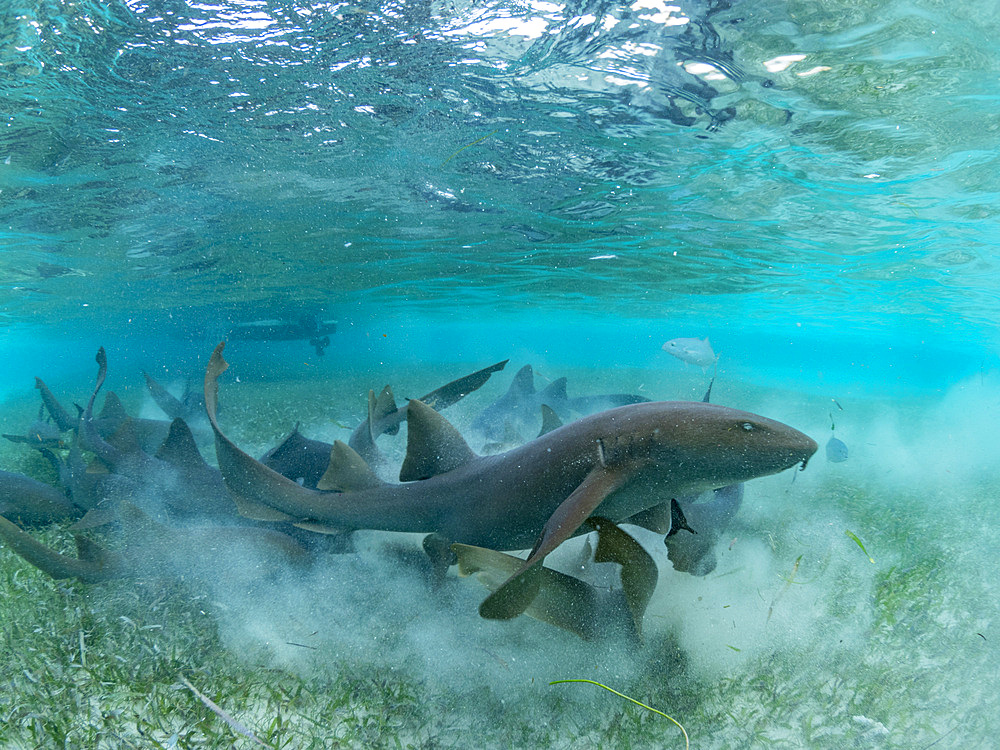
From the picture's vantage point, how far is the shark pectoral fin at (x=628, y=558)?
2936 millimetres

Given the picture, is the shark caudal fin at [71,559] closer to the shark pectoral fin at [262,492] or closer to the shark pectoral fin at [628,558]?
the shark pectoral fin at [262,492]

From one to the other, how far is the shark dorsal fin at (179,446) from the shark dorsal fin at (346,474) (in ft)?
6.23

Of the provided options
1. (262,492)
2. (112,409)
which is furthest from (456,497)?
(112,409)

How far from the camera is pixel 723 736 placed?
10.6 ft

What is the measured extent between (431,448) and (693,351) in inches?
387

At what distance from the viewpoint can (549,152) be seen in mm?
11289

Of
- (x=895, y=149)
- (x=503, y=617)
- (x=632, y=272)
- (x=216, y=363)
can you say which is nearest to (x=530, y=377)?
(x=216, y=363)

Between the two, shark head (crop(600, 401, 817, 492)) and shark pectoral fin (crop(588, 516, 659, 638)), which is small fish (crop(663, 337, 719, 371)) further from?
shark pectoral fin (crop(588, 516, 659, 638))

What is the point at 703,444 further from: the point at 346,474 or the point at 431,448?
the point at 346,474

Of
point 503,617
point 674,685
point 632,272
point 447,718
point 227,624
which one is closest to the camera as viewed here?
point 503,617

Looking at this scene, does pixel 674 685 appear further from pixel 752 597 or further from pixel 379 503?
pixel 379 503

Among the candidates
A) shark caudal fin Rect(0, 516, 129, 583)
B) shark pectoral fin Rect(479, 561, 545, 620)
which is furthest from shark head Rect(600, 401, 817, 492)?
shark caudal fin Rect(0, 516, 129, 583)

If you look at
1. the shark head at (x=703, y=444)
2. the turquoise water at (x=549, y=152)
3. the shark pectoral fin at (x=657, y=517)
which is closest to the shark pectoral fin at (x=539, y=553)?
the shark head at (x=703, y=444)

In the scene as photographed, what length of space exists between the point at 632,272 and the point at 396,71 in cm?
1872
